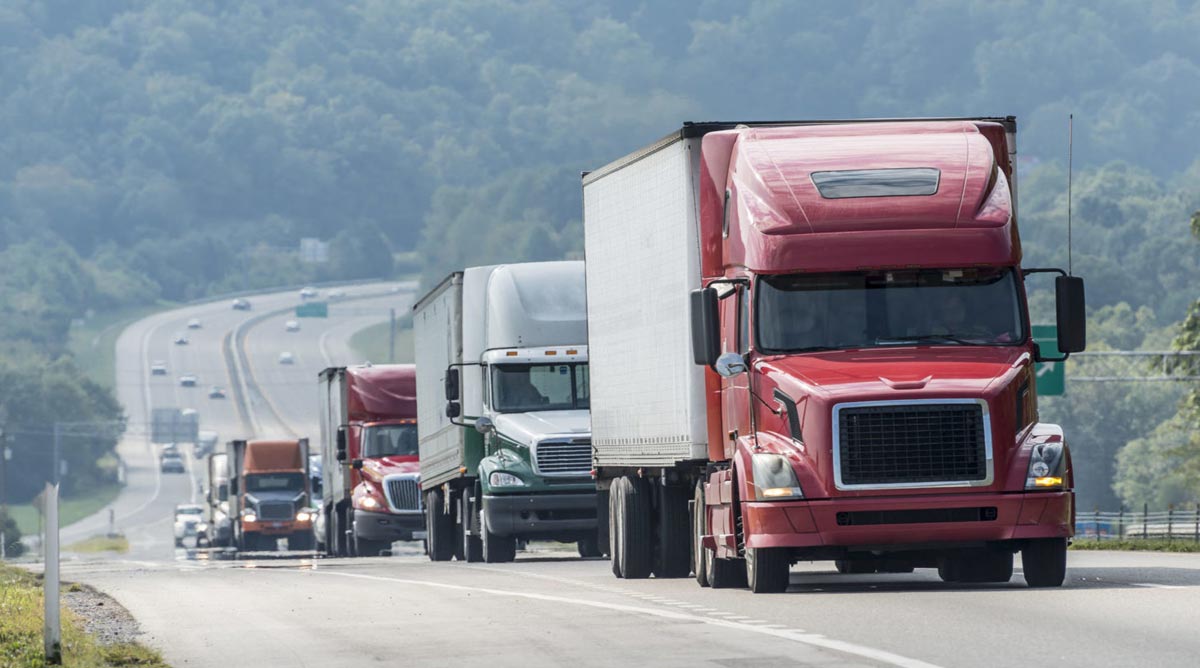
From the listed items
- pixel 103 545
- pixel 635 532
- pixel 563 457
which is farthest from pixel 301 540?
pixel 103 545

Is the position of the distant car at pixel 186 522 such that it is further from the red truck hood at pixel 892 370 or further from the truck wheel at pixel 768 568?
the red truck hood at pixel 892 370

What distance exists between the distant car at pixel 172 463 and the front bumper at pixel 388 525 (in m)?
136

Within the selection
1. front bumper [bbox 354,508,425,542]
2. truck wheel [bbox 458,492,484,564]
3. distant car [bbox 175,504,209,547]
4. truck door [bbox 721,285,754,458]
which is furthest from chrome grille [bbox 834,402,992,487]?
distant car [bbox 175,504,209,547]

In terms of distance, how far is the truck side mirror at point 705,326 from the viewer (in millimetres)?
19328

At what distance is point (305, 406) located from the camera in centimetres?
18288

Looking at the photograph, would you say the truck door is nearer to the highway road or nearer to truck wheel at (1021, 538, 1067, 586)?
the highway road

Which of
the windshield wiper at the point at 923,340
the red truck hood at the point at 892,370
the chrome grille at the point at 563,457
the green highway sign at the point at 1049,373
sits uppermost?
the green highway sign at the point at 1049,373

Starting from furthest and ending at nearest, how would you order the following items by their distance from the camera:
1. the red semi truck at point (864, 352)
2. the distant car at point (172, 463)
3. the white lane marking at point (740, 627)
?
→ the distant car at point (172, 463)
the red semi truck at point (864, 352)
the white lane marking at point (740, 627)

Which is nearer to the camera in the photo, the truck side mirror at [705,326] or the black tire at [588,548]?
the truck side mirror at [705,326]

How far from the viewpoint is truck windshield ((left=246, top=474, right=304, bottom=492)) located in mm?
65250

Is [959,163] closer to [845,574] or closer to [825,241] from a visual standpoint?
[825,241]

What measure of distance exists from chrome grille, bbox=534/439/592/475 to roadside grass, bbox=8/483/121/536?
127636 mm

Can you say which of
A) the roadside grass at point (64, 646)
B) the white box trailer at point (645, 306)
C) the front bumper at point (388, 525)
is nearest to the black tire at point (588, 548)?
the front bumper at point (388, 525)

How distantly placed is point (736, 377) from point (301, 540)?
45.9 meters
